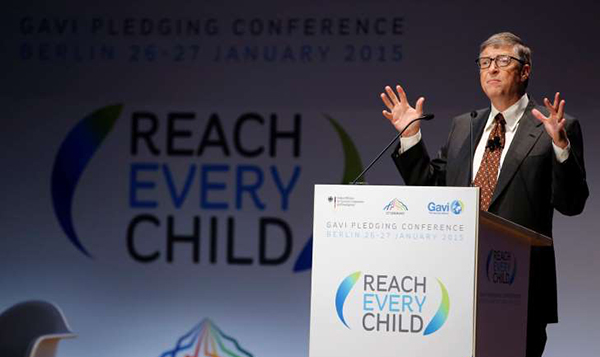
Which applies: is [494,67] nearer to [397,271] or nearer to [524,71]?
[524,71]

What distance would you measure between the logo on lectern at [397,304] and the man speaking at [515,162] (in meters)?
0.79

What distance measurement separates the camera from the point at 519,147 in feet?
11.1

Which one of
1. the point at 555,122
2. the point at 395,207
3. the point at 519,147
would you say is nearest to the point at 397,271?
the point at 395,207

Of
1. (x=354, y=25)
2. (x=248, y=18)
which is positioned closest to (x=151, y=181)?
(x=248, y=18)

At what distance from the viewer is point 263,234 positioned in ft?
18.4

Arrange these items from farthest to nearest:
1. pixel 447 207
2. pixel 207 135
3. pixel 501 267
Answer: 1. pixel 207 135
2. pixel 501 267
3. pixel 447 207

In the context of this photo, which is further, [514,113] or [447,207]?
[514,113]

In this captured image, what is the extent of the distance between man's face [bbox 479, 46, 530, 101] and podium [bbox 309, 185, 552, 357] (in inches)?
35.3

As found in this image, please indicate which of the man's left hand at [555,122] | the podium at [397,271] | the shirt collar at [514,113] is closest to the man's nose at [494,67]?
the shirt collar at [514,113]

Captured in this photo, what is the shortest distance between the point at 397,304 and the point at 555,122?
962 millimetres

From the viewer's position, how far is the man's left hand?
3093mm

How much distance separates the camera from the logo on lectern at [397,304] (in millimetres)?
2570

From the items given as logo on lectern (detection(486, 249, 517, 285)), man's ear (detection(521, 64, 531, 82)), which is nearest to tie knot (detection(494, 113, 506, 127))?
man's ear (detection(521, 64, 531, 82))

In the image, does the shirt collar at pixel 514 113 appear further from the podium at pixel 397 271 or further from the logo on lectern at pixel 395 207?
the logo on lectern at pixel 395 207
